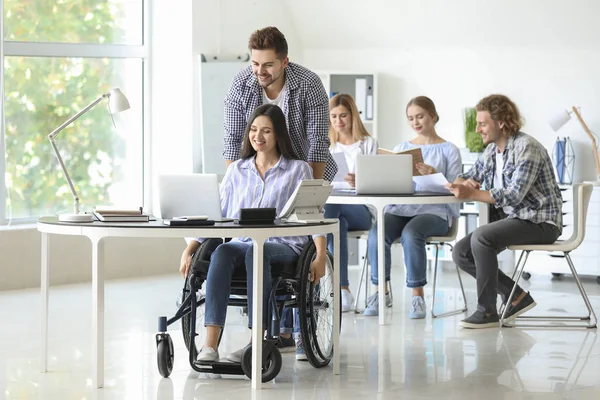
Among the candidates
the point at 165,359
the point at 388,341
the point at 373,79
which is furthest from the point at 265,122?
the point at 373,79

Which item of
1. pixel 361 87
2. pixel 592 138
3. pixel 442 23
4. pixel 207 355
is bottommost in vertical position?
pixel 207 355

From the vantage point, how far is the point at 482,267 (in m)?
5.32

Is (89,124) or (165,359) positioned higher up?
(89,124)

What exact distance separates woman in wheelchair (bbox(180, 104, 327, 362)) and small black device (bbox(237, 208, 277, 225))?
5.8 inches

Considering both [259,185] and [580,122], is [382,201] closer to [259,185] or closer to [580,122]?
[259,185]

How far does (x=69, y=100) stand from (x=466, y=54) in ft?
A: 9.87

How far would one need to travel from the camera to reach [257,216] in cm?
385

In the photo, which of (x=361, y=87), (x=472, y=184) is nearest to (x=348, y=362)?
(x=472, y=184)

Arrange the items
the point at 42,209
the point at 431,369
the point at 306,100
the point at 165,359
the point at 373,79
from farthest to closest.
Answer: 1. the point at 373,79
2. the point at 42,209
3. the point at 306,100
4. the point at 431,369
5. the point at 165,359

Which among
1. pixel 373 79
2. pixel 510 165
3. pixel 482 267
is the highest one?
pixel 373 79

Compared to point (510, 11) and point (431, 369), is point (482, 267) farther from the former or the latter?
point (510, 11)

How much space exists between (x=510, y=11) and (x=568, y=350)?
11.2ft

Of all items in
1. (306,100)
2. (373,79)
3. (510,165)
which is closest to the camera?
(306,100)

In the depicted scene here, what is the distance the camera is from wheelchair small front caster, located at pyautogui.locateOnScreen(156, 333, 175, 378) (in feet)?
13.0
